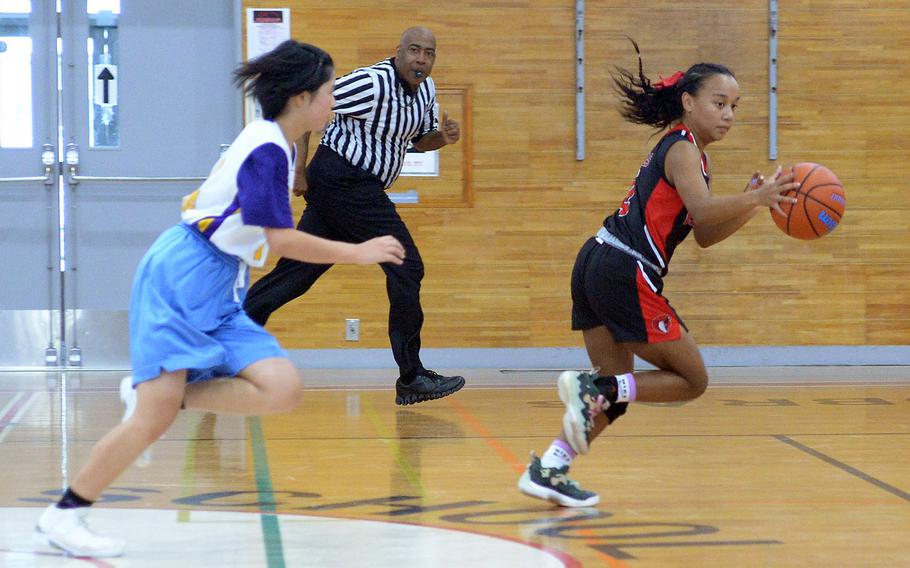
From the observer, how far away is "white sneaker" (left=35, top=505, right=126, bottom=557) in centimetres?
311

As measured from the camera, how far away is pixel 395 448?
4988 millimetres

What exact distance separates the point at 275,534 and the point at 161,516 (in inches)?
17.3

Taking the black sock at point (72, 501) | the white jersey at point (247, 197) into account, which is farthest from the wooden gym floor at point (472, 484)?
the white jersey at point (247, 197)

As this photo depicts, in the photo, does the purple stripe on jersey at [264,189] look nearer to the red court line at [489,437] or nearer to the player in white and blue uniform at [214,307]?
the player in white and blue uniform at [214,307]

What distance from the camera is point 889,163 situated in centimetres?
856

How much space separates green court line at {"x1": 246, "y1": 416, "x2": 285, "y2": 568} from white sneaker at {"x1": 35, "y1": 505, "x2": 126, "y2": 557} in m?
0.38

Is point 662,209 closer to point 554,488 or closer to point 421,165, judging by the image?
point 554,488

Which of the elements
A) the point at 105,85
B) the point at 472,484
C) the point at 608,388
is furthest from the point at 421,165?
the point at 608,388

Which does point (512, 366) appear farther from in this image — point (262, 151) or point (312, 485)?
point (262, 151)

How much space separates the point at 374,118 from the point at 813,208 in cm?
247

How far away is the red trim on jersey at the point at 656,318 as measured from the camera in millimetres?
3930

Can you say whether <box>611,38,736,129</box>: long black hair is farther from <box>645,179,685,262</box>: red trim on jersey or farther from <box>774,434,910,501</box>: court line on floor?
<box>774,434,910,501</box>: court line on floor

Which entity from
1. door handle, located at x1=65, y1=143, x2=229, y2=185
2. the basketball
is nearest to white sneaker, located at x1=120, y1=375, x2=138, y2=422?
the basketball

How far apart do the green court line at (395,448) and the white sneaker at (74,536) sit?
1.15 metres
